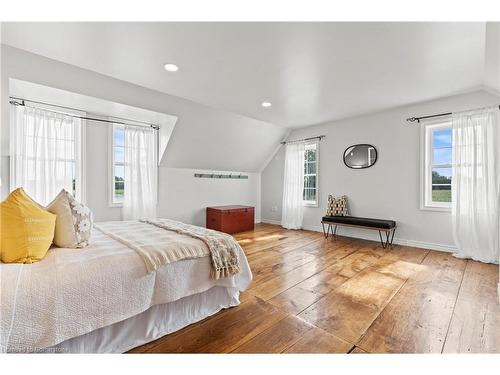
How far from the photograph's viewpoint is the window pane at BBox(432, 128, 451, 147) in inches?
144

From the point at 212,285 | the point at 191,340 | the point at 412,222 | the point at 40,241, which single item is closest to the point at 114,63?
the point at 40,241

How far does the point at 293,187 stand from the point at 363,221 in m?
1.81

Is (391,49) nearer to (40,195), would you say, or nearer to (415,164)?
(415,164)

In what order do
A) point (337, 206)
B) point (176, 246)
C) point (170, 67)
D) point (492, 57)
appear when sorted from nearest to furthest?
point (176, 246) → point (492, 57) → point (170, 67) → point (337, 206)

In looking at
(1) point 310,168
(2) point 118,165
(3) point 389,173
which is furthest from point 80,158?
(3) point 389,173

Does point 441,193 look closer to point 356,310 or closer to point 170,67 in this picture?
point 356,310

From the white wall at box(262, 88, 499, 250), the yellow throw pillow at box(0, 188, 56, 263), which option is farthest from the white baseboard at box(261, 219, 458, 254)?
the yellow throw pillow at box(0, 188, 56, 263)

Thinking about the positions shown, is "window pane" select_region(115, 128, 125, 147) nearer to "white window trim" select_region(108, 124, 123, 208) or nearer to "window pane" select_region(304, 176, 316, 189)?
"white window trim" select_region(108, 124, 123, 208)

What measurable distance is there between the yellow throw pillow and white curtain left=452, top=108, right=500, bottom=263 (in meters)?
4.73

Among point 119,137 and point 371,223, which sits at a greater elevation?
point 119,137

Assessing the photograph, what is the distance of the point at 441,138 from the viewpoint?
371 centimetres

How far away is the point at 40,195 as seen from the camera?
3.13 metres

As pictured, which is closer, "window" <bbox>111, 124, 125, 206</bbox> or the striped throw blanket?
the striped throw blanket
